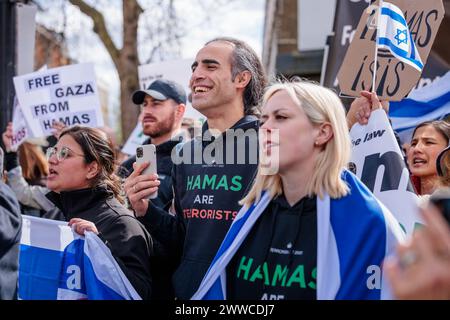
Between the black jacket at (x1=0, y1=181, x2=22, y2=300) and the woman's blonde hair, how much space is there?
1.08 m

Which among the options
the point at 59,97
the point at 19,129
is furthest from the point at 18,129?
the point at 59,97

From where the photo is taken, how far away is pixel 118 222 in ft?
11.3

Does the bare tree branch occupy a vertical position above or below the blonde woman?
above

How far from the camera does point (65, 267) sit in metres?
3.34

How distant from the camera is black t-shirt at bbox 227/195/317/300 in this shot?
2.61 meters

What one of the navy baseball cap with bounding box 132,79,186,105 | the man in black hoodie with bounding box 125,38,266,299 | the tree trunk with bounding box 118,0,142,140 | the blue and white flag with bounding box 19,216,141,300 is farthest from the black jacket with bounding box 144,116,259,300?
the tree trunk with bounding box 118,0,142,140

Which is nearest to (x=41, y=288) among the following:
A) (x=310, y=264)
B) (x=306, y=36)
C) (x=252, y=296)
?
(x=252, y=296)

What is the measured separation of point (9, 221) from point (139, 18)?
880 centimetres

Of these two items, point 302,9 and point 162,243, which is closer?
point 162,243

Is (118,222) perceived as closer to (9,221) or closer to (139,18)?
(9,221)

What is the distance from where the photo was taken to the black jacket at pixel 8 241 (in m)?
2.88

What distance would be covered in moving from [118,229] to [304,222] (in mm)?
1148

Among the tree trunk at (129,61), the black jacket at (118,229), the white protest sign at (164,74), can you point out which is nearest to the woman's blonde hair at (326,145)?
the black jacket at (118,229)

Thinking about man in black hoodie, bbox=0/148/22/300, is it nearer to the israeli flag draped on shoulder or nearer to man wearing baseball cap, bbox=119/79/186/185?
the israeli flag draped on shoulder
